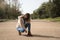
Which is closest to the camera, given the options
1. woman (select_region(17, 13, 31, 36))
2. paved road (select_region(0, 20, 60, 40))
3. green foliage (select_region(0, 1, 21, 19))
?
paved road (select_region(0, 20, 60, 40))

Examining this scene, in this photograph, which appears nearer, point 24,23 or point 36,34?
point 24,23

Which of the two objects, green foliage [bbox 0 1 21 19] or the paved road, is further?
green foliage [bbox 0 1 21 19]

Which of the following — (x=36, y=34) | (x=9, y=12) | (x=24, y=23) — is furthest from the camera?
(x=9, y=12)

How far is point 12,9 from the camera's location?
7019 centimetres

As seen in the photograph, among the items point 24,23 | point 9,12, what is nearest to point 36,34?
point 24,23

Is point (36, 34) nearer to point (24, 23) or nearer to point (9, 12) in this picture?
point (24, 23)

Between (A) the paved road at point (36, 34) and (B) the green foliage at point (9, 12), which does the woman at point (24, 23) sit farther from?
(B) the green foliage at point (9, 12)

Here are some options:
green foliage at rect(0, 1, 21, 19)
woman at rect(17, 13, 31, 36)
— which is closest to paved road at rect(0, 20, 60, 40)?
woman at rect(17, 13, 31, 36)

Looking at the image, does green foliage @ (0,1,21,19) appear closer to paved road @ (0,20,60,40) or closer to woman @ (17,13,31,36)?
paved road @ (0,20,60,40)

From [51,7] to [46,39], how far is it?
44.8m

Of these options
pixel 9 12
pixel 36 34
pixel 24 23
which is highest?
pixel 24 23

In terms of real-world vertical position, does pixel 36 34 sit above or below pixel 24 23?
below

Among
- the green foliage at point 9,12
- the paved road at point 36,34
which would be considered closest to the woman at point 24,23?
the paved road at point 36,34

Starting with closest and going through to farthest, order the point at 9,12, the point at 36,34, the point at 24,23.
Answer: the point at 24,23, the point at 36,34, the point at 9,12
